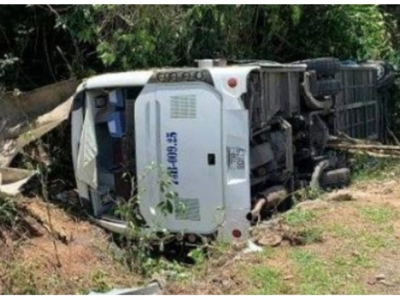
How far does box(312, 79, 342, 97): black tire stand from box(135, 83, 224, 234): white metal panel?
174 cm

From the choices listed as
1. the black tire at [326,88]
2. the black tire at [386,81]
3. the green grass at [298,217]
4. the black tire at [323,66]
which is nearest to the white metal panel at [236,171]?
the green grass at [298,217]

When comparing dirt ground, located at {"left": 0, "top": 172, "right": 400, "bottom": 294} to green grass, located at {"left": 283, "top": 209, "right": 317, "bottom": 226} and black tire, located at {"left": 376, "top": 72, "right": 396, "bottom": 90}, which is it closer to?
green grass, located at {"left": 283, "top": 209, "right": 317, "bottom": 226}

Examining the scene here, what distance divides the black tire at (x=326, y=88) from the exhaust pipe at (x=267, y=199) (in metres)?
1.30

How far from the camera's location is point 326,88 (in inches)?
317

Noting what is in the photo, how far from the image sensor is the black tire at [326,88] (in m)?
7.84

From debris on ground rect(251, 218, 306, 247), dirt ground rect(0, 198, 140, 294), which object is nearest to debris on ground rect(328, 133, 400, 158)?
debris on ground rect(251, 218, 306, 247)

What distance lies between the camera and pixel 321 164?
25.4ft

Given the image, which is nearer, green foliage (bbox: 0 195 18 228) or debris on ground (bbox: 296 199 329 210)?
debris on ground (bbox: 296 199 329 210)

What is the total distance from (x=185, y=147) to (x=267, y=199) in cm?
90

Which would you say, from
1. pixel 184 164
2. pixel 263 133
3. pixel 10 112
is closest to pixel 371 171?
pixel 263 133

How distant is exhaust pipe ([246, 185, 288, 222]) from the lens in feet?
21.5

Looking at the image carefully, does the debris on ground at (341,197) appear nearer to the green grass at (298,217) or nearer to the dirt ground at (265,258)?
the dirt ground at (265,258)

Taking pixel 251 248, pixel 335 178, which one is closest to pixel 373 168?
pixel 335 178

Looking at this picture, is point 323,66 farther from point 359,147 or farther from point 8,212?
point 8,212
